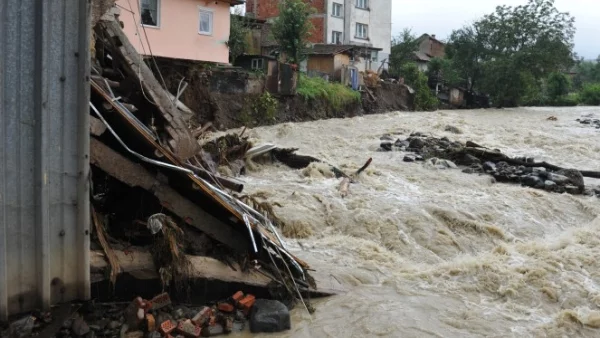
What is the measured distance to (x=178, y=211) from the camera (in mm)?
5492

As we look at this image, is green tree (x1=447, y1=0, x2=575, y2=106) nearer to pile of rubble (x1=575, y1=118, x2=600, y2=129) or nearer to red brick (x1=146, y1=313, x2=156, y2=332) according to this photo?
pile of rubble (x1=575, y1=118, x2=600, y2=129)

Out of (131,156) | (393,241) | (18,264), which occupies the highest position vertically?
(131,156)

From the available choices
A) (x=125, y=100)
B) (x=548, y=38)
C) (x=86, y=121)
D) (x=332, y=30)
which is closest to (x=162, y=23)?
(x=125, y=100)

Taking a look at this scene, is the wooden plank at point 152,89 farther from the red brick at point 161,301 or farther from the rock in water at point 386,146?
the rock in water at point 386,146

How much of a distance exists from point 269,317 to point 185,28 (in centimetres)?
1772

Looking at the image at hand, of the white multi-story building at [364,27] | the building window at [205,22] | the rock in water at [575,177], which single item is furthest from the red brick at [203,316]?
the white multi-story building at [364,27]

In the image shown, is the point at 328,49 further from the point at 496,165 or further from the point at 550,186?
the point at 550,186

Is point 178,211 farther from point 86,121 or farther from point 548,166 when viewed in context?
point 548,166

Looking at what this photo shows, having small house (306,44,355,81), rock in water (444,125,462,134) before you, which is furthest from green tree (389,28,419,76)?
rock in water (444,125,462,134)

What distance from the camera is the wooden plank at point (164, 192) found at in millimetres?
4930

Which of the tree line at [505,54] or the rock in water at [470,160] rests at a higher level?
the tree line at [505,54]

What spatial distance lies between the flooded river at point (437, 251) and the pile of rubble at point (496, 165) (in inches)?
25.5

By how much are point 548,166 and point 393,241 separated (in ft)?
30.3

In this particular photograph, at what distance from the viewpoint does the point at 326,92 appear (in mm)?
29766
